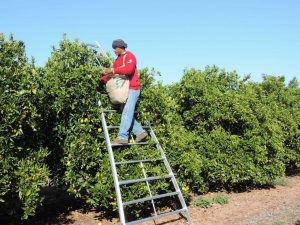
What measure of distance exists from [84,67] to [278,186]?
22.4ft

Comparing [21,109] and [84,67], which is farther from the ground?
[84,67]

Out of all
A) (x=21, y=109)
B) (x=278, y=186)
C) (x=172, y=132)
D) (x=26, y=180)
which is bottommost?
(x=278, y=186)

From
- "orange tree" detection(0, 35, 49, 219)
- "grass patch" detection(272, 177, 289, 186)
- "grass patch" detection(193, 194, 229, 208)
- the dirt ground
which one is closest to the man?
"orange tree" detection(0, 35, 49, 219)

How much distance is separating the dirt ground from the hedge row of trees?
366mm

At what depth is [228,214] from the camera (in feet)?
22.8

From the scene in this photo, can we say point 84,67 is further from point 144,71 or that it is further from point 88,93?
point 144,71

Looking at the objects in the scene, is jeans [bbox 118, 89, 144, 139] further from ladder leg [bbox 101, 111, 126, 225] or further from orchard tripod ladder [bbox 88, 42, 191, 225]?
ladder leg [bbox 101, 111, 126, 225]

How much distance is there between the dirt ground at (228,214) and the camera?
630cm

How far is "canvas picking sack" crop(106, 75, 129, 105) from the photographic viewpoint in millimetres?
6320

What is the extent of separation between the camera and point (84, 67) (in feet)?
20.2

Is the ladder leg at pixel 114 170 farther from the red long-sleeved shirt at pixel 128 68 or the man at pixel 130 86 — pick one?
the red long-sleeved shirt at pixel 128 68

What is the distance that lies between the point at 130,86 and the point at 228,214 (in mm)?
3262

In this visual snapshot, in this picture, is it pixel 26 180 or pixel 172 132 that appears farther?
pixel 172 132

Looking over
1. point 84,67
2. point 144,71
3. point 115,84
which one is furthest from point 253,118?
point 84,67
